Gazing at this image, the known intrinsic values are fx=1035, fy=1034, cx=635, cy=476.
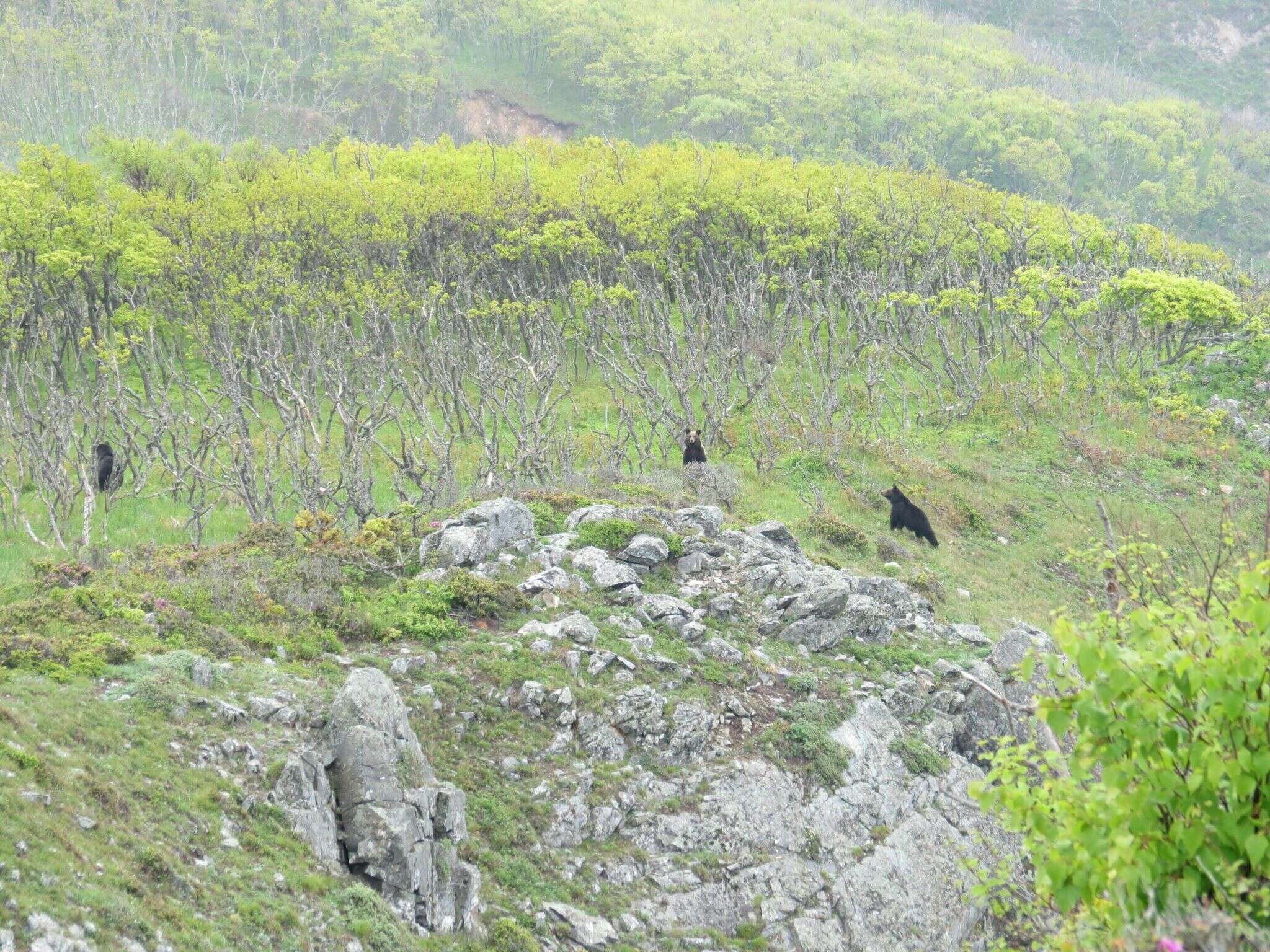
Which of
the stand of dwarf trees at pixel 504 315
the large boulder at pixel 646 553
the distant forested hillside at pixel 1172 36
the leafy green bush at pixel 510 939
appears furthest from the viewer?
the distant forested hillside at pixel 1172 36

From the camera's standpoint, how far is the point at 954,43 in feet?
393

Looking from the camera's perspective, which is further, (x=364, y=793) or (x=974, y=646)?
(x=974, y=646)

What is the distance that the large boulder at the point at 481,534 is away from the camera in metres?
15.9

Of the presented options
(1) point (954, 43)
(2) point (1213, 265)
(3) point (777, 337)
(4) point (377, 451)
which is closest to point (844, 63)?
(1) point (954, 43)

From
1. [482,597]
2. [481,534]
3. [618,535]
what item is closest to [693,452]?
[618,535]

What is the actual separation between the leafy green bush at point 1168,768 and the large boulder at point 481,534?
11423 mm

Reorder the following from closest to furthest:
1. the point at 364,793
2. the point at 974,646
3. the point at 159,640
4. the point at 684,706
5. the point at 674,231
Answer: the point at 364,793 → the point at 159,640 → the point at 684,706 → the point at 974,646 → the point at 674,231

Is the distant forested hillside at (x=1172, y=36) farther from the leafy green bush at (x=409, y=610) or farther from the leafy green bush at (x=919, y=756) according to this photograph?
the leafy green bush at (x=409, y=610)

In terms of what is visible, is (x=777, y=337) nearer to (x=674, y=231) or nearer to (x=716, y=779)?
(x=674, y=231)

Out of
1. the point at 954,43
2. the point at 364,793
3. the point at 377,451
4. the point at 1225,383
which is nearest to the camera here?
the point at 364,793

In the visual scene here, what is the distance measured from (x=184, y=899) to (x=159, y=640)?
479 cm

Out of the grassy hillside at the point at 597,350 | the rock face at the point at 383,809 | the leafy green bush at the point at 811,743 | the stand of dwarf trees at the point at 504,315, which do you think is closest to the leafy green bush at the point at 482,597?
the rock face at the point at 383,809

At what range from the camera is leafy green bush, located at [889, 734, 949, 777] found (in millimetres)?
13844

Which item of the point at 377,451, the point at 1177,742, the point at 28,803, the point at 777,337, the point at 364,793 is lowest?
the point at 377,451
